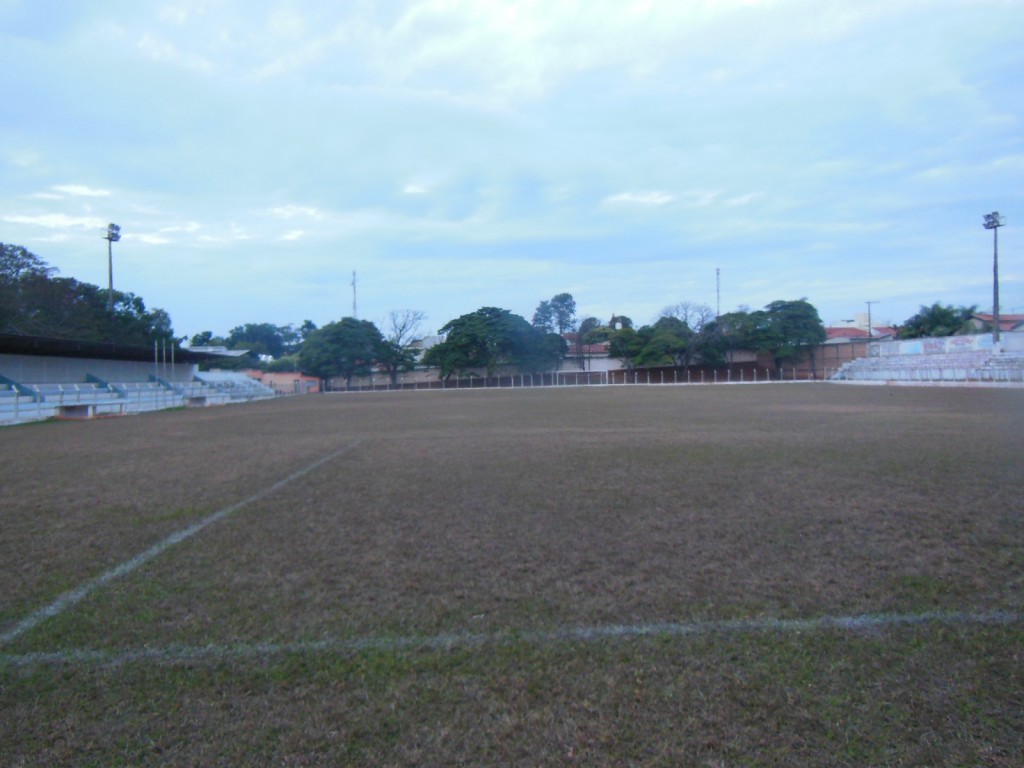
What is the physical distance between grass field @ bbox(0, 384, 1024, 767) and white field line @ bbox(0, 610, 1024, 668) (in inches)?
0.7

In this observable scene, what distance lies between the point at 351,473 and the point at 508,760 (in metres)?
6.97

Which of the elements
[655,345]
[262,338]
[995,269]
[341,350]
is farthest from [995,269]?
[262,338]

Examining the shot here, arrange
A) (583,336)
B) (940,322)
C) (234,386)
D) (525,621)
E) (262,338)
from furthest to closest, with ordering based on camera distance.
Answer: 1. (262,338)
2. (583,336)
3. (940,322)
4. (234,386)
5. (525,621)

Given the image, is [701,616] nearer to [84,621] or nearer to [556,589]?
[556,589]

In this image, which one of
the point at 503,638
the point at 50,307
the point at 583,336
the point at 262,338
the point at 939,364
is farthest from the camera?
the point at 262,338

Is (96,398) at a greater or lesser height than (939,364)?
lesser

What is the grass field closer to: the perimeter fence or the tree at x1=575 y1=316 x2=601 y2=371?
the perimeter fence

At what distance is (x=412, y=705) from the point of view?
2.60m

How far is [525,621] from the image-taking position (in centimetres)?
343

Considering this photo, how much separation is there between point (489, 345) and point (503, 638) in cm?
5583

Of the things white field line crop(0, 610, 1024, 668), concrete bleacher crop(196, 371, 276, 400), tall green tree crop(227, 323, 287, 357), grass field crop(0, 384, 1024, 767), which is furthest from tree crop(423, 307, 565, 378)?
white field line crop(0, 610, 1024, 668)

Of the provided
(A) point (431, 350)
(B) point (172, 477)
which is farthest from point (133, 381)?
(B) point (172, 477)

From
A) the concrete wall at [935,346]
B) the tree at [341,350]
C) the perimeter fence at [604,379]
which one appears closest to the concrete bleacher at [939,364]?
the concrete wall at [935,346]

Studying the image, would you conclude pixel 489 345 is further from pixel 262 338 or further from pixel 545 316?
pixel 262 338
